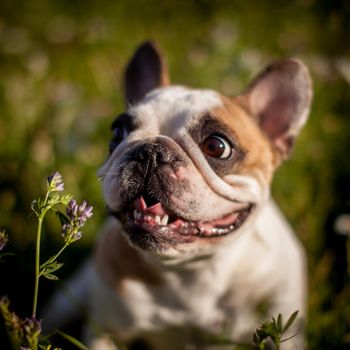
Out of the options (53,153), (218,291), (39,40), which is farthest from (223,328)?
(39,40)

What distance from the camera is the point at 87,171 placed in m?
3.71

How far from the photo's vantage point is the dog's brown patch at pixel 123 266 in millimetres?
2477

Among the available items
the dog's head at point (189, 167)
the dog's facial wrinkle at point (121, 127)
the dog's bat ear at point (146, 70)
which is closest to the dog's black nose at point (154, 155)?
the dog's head at point (189, 167)

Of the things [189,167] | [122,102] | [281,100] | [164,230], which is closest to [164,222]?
[164,230]

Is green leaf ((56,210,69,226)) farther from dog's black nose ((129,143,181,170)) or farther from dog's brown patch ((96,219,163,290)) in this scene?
dog's brown patch ((96,219,163,290))

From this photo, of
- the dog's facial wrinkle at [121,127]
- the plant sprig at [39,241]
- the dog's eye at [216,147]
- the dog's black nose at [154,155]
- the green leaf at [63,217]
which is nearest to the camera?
the plant sprig at [39,241]

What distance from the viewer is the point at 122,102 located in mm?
3617

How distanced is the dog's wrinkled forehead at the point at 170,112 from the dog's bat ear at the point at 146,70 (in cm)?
50

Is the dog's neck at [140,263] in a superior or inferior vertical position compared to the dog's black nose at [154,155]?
inferior

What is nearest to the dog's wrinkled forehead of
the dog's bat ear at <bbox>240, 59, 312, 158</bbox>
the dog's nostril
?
the dog's nostril

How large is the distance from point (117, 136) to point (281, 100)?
0.88m

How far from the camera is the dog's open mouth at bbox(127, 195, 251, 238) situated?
198cm

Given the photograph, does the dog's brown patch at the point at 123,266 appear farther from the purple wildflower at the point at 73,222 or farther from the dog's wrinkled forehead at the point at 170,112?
the purple wildflower at the point at 73,222

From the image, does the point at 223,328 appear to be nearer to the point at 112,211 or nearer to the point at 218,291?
the point at 218,291
